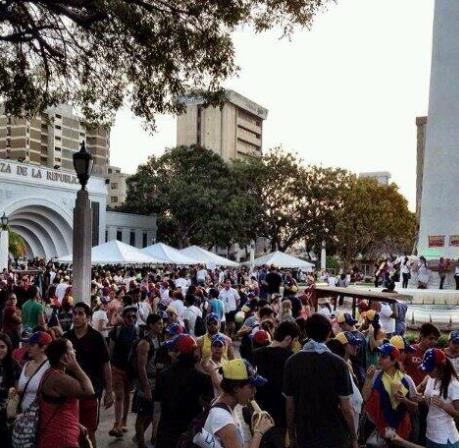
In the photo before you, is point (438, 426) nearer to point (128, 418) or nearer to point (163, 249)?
point (128, 418)

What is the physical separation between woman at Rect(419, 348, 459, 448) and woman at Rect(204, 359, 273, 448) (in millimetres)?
2035

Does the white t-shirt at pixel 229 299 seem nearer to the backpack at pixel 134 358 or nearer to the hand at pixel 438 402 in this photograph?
the backpack at pixel 134 358

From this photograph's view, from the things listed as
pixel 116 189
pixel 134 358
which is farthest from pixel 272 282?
pixel 116 189

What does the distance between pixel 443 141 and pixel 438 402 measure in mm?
19330

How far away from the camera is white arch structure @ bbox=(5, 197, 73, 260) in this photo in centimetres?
4983

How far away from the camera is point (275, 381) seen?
6258 mm

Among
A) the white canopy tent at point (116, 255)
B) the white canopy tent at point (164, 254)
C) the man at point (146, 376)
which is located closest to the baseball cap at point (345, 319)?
the man at point (146, 376)

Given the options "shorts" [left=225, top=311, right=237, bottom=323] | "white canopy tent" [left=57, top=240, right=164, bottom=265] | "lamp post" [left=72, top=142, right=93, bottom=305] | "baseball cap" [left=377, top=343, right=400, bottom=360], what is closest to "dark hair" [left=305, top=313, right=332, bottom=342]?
"baseball cap" [left=377, top=343, right=400, bottom=360]

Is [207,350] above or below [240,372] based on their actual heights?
Result: below

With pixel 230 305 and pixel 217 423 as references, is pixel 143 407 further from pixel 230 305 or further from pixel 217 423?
pixel 230 305

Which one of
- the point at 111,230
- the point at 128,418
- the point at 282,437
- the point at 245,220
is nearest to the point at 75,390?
the point at 282,437

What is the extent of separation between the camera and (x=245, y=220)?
57.7 m

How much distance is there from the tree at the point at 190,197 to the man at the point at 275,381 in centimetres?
4813

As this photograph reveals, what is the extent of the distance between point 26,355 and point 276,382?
2.24 metres
